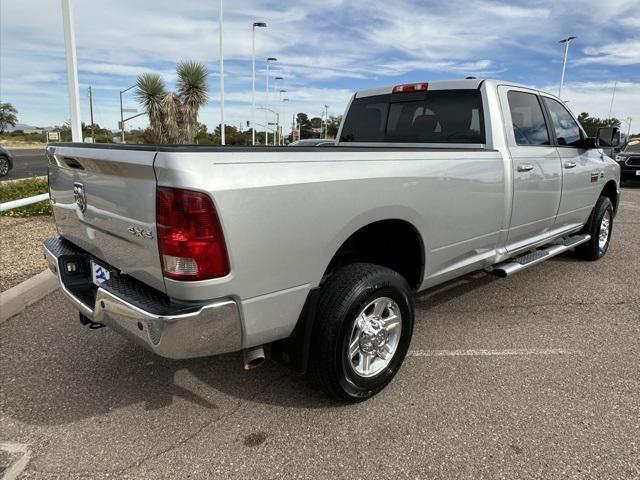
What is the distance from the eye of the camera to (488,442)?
2.45 metres

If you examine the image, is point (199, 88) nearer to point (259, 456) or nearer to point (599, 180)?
point (599, 180)

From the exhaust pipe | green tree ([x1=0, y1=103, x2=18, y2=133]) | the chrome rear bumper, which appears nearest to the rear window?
the exhaust pipe

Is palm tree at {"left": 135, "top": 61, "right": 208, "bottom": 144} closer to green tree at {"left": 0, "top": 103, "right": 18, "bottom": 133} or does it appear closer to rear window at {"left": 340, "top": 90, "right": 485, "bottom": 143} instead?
rear window at {"left": 340, "top": 90, "right": 485, "bottom": 143}

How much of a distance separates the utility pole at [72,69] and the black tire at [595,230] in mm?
7813

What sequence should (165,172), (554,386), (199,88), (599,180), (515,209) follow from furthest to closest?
1. (199,88)
2. (599,180)
3. (515,209)
4. (554,386)
5. (165,172)

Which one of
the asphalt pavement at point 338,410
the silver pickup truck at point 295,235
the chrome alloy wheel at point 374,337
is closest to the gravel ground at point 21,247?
the asphalt pavement at point 338,410

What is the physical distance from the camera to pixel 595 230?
18.5ft

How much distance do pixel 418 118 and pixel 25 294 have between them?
3776 mm

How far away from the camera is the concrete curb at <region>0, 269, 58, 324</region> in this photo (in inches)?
154

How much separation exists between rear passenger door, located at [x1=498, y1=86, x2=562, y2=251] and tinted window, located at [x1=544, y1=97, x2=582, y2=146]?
25 cm

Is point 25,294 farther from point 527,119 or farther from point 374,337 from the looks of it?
point 527,119

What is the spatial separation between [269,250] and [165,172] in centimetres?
55

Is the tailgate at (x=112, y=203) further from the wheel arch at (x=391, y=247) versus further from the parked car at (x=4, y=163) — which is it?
the parked car at (x=4, y=163)

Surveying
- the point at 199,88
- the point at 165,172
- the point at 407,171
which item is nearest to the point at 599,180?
the point at 407,171
